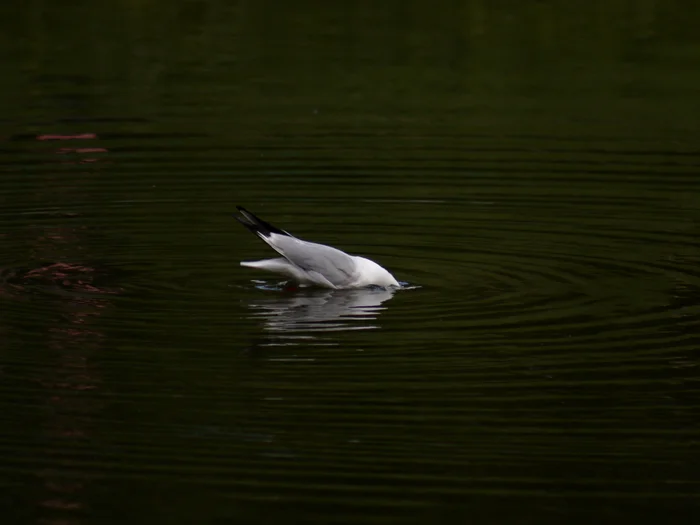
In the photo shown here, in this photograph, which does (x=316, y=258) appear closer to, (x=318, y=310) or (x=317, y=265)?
(x=317, y=265)

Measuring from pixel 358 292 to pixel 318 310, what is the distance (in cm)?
43

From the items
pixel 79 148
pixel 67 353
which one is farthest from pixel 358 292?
pixel 79 148

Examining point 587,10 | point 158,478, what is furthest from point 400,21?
point 158,478

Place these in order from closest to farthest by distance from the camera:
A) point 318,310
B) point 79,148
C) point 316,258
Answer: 1. point 318,310
2. point 316,258
3. point 79,148

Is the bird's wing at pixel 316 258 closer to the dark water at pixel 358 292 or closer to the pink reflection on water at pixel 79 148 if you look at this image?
the dark water at pixel 358 292

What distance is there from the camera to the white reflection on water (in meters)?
8.70

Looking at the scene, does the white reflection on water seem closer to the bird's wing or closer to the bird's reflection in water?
the bird's reflection in water

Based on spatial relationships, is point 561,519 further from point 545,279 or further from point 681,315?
point 545,279

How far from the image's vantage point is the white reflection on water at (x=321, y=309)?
870cm

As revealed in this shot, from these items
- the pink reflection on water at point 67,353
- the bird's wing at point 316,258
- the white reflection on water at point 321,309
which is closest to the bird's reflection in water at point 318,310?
the white reflection on water at point 321,309

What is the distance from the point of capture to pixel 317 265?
373 inches

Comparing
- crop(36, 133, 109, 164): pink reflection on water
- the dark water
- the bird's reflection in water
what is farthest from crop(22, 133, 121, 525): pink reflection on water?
crop(36, 133, 109, 164): pink reflection on water

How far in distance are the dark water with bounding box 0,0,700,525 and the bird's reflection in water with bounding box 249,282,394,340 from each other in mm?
35

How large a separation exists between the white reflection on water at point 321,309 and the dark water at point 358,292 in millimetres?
34
